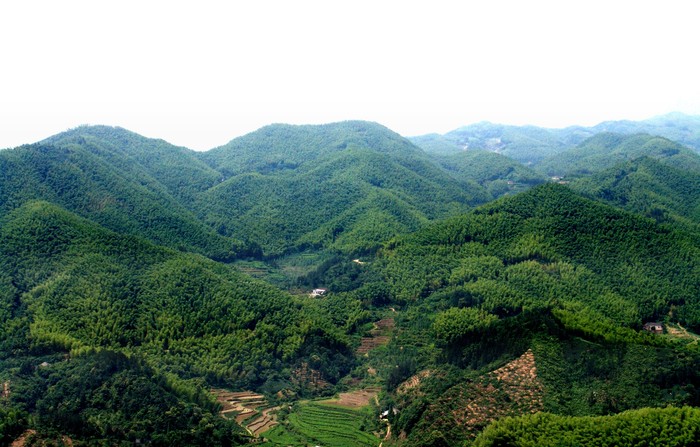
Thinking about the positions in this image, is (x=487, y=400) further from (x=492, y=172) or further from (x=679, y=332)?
(x=492, y=172)

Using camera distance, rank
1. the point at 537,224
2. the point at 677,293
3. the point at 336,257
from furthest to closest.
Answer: the point at 336,257, the point at 537,224, the point at 677,293

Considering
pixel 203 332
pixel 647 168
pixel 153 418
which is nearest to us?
pixel 153 418

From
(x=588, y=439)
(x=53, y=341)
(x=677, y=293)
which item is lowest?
→ (x=677, y=293)

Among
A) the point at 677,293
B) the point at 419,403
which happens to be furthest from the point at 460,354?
the point at 677,293

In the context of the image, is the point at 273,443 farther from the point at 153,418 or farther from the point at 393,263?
the point at 393,263

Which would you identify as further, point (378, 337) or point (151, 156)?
point (151, 156)

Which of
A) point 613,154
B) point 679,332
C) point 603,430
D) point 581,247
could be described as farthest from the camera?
point 613,154

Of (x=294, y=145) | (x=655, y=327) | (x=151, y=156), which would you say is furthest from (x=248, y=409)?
(x=294, y=145)

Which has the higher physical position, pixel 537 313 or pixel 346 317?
pixel 537 313

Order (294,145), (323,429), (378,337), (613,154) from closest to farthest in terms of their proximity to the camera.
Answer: (323,429), (378,337), (294,145), (613,154)
